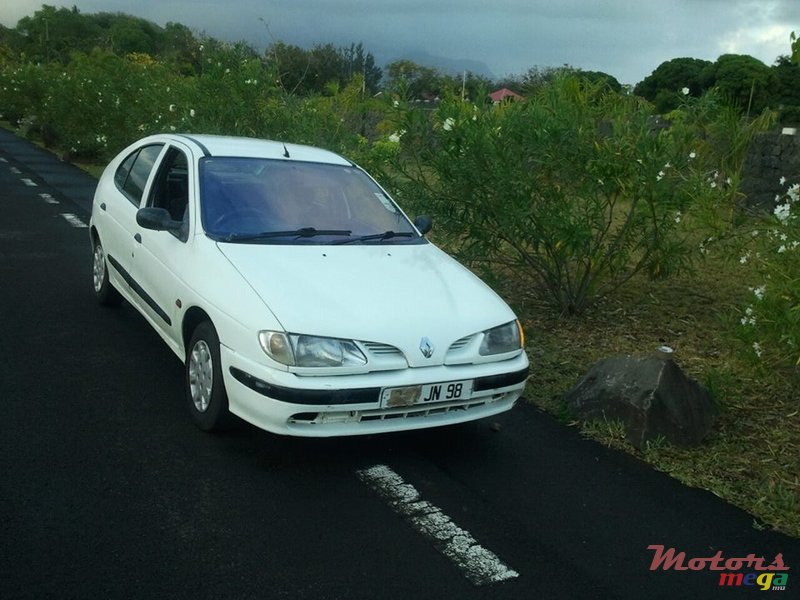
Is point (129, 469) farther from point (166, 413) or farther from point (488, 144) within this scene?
point (488, 144)

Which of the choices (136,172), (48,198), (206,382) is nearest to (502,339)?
(206,382)

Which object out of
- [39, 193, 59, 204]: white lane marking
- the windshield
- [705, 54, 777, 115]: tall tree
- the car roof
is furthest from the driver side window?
[705, 54, 777, 115]: tall tree

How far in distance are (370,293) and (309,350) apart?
0.58 metres

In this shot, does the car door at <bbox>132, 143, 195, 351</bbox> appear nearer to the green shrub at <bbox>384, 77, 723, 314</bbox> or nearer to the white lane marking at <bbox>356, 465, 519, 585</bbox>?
the white lane marking at <bbox>356, 465, 519, 585</bbox>

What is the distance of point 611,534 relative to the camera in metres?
4.05

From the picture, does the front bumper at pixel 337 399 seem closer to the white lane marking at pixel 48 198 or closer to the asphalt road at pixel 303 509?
the asphalt road at pixel 303 509

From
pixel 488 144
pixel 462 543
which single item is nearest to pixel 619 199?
pixel 488 144

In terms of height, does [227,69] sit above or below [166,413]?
above

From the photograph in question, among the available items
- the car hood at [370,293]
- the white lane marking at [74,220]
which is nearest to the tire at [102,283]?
the car hood at [370,293]

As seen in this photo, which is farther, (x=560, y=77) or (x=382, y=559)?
(x=560, y=77)

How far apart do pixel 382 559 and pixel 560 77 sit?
17.4 ft

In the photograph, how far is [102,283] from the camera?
24.1 feet

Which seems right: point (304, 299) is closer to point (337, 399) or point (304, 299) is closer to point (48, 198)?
point (337, 399)

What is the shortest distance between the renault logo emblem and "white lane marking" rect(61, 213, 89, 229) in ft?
28.3
